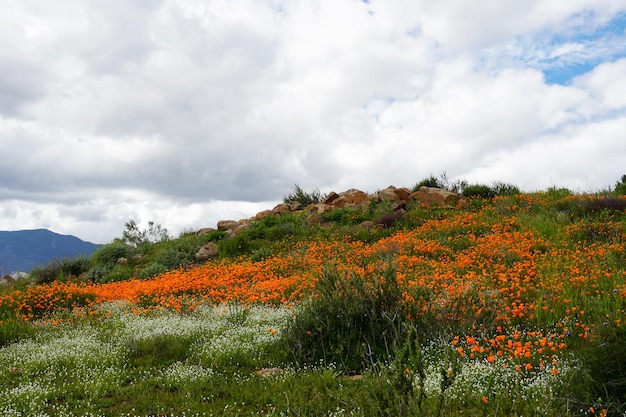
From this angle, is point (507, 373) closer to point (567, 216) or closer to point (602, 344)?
point (602, 344)

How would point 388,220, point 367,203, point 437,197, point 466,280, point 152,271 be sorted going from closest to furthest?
point 466,280
point 152,271
point 388,220
point 437,197
point 367,203

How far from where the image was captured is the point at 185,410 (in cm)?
528

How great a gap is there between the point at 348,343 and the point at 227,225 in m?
18.7

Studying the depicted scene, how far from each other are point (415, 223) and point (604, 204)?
254 inches

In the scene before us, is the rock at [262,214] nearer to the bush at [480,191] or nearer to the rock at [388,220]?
the rock at [388,220]

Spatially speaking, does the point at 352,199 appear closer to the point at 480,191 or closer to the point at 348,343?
the point at 480,191

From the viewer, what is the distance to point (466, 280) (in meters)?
10.0

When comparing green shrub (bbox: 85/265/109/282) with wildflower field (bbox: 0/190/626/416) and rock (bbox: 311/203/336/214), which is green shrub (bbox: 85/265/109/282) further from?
rock (bbox: 311/203/336/214)

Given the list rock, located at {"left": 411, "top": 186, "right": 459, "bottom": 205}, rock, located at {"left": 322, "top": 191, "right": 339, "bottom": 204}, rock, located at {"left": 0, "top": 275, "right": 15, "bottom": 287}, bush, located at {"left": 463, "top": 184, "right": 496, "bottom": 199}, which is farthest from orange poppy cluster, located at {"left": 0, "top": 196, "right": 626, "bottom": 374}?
rock, located at {"left": 0, "top": 275, "right": 15, "bottom": 287}

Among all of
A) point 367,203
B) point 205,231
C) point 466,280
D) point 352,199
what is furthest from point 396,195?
point 466,280

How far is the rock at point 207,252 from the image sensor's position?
1874cm

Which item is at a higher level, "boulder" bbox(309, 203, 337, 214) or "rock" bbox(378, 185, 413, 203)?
"rock" bbox(378, 185, 413, 203)

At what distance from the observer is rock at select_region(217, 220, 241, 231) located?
24294 mm

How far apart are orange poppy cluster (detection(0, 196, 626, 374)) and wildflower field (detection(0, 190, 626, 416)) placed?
6 cm
